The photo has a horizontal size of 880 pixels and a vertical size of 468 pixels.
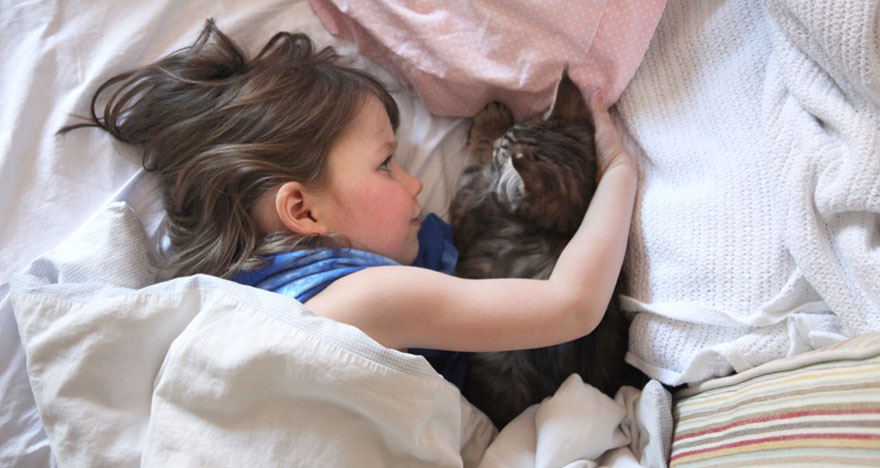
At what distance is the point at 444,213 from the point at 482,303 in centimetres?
47

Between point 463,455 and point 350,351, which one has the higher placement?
point 350,351

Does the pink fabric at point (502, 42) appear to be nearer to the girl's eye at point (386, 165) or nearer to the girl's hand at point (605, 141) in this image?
the girl's hand at point (605, 141)

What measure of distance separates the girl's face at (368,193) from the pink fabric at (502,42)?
0.20 meters

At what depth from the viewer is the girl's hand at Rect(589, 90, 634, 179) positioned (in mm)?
1375

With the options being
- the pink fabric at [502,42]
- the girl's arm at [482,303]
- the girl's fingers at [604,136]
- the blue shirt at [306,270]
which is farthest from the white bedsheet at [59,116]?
the girl's fingers at [604,136]

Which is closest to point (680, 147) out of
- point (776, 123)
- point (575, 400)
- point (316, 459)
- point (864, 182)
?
point (776, 123)

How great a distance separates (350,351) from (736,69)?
40.8 inches

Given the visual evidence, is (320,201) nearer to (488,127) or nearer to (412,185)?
(412,185)

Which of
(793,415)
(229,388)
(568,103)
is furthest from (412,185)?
(793,415)

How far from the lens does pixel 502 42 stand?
1.40 m

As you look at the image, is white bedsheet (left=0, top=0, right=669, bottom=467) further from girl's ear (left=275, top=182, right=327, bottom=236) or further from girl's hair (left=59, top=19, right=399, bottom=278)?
girl's ear (left=275, top=182, right=327, bottom=236)

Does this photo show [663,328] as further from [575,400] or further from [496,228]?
[496,228]

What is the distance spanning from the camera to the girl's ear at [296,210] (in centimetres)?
122

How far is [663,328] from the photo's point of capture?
4.09 feet
